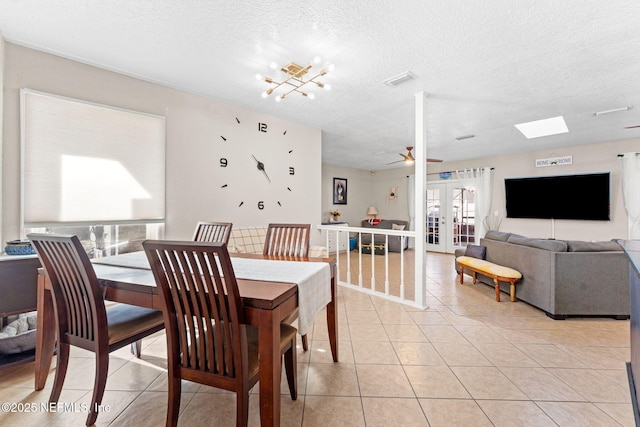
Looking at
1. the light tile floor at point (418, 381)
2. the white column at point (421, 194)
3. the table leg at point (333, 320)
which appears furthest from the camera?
the white column at point (421, 194)

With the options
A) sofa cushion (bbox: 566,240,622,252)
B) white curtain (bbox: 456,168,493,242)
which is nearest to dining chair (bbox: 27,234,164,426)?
sofa cushion (bbox: 566,240,622,252)

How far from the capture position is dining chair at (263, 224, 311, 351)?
218 cm

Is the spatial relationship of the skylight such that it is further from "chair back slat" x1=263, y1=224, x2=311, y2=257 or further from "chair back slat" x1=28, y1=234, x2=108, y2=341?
"chair back slat" x1=28, y1=234, x2=108, y2=341

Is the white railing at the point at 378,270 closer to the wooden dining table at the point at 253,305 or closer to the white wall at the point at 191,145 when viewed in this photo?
the white wall at the point at 191,145

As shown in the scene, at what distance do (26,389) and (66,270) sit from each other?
40.0 inches

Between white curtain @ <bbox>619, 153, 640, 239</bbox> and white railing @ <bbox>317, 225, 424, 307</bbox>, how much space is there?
3827 millimetres

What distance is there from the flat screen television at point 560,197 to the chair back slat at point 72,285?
7163mm

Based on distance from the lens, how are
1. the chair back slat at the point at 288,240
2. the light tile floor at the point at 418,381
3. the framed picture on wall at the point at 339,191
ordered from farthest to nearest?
the framed picture on wall at the point at 339,191, the chair back slat at the point at 288,240, the light tile floor at the point at 418,381

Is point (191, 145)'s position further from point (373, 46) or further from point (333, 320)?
point (333, 320)

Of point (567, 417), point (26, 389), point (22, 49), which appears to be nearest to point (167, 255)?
point (26, 389)

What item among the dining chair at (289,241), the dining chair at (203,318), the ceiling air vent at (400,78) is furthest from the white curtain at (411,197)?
the dining chair at (203,318)

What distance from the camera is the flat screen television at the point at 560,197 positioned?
4.89 metres

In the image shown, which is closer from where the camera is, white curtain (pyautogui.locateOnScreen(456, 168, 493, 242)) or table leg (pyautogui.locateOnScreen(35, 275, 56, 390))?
table leg (pyautogui.locateOnScreen(35, 275, 56, 390))

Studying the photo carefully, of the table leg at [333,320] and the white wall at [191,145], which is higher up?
the white wall at [191,145]
